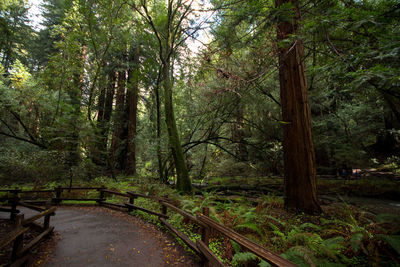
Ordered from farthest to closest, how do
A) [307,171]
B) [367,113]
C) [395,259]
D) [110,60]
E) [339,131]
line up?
[110,60] < [367,113] < [339,131] < [307,171] < [395,259]

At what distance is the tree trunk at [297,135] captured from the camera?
571cm

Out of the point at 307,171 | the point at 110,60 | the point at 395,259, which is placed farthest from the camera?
the point at 110,60

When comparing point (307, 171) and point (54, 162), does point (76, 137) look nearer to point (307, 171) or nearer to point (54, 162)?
point (54, 162)

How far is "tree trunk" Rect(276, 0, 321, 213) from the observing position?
225 inches

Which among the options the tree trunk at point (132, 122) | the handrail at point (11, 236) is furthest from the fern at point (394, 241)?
the tree trunk at point (132, 122)

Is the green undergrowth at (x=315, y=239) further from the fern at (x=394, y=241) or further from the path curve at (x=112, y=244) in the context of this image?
the path curve at (x=112, y=244)

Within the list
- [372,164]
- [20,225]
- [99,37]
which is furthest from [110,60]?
[372,164]

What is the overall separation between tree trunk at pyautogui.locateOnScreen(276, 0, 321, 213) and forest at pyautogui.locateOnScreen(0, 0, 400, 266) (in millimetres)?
35

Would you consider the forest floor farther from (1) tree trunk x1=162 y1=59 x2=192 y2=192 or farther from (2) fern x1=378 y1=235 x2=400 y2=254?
(2) fern x1=378 y1=235 x2=400 y2=254

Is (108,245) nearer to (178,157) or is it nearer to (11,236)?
(11,236)

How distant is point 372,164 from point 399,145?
7.60 m

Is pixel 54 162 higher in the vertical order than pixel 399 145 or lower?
lower

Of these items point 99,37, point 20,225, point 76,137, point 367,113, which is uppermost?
point 99,37

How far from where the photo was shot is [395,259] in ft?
8.77
